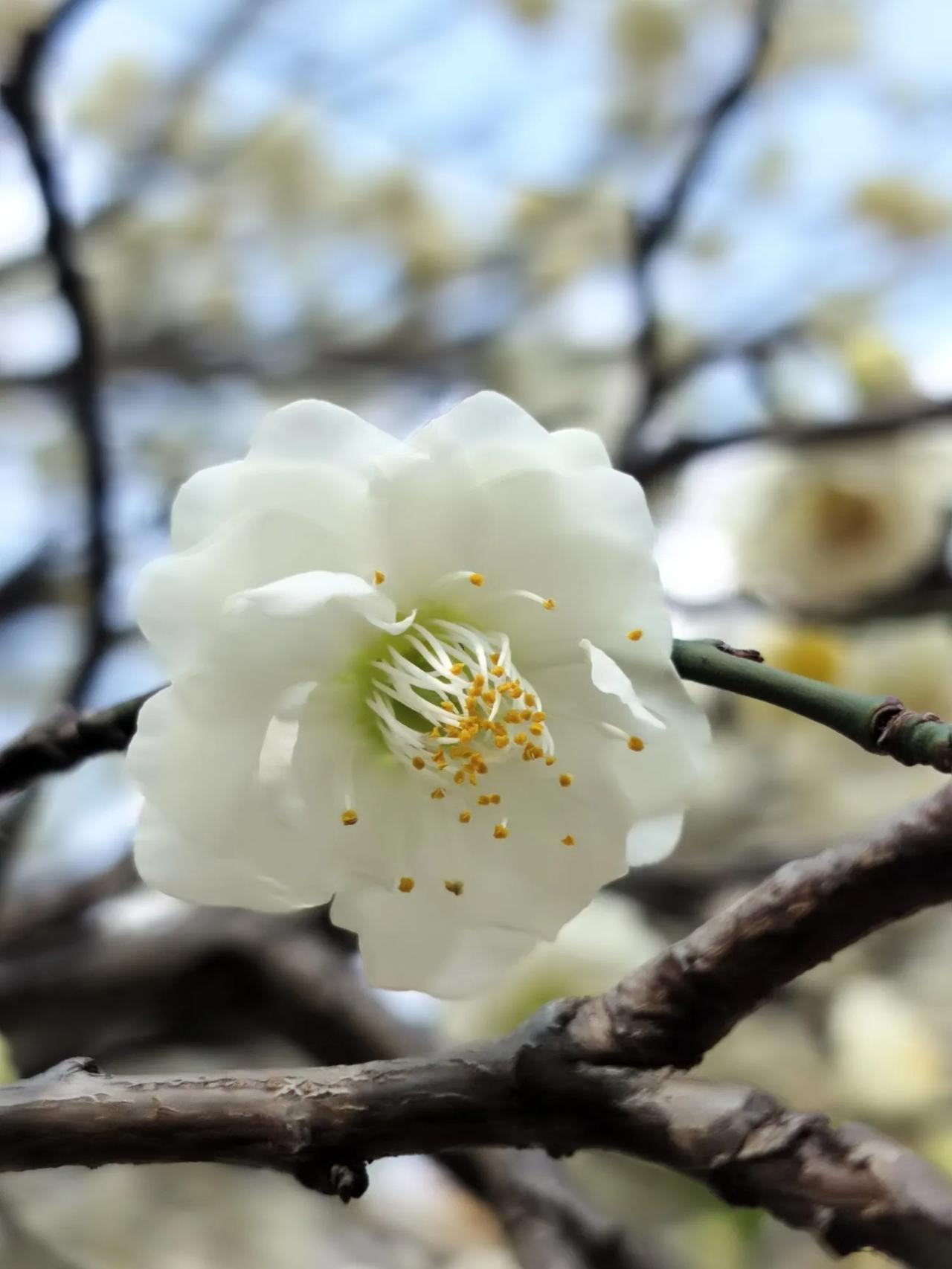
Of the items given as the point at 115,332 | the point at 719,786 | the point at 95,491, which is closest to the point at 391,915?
the point at 95,491

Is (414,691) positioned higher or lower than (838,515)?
higher

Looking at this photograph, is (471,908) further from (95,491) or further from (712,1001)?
(95,491)

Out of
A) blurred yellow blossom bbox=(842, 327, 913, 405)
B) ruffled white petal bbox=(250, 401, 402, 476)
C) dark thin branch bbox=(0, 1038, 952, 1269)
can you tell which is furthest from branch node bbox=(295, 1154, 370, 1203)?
blurred yellow blossom bbox=(842, 327, 913, 405)

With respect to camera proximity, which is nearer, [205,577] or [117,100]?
[205,577]

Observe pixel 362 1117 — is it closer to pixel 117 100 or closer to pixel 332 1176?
pixel 332 1176

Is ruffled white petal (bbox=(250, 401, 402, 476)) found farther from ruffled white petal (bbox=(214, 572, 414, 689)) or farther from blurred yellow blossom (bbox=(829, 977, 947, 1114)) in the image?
blurred yellow blossom (bbox=(829, 977, 947, 1114))

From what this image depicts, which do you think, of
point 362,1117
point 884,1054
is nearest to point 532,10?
point 884,1054
